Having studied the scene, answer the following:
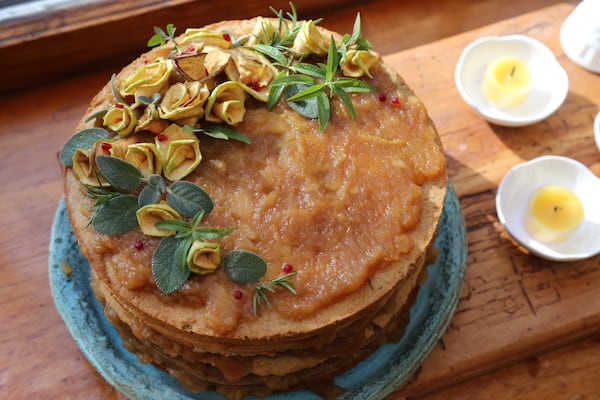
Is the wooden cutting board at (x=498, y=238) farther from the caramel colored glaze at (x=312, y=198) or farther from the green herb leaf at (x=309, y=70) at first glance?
the green herb leaf at (x=309, y=70)

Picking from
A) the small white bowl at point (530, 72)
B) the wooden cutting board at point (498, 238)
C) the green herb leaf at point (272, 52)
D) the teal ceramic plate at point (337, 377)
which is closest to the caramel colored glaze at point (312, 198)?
the green herb leaf at point (272, 52)

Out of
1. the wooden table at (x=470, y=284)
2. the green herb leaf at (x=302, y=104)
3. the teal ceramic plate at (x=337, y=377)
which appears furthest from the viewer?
the wooden table at (x=470, y=284)

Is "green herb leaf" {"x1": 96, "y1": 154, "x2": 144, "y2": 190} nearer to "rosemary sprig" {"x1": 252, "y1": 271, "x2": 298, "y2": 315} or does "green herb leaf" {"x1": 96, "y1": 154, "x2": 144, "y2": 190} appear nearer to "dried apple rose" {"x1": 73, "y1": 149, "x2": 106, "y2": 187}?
"dried apple rose" {"x1": 73, "y1": 149, "x2": 106, "y2": 187}

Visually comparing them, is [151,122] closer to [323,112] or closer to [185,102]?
[185,102]

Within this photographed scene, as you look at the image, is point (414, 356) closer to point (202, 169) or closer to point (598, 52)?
point (202, 169)

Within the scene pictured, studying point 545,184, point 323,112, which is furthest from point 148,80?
point 545,184

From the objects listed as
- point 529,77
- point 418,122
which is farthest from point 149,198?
point 529,77

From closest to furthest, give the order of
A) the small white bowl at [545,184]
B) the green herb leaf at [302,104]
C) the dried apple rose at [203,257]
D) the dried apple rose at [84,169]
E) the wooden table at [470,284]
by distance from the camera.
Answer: the dried apple rose at [203,257], the dried apple rose at [84,169], the green herb leaf at [302,104], the wooden table at [470,284], the small white bowl at [545,184]

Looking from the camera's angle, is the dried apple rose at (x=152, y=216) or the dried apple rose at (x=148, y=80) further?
the dried apple rose at (x=148, y=80)
